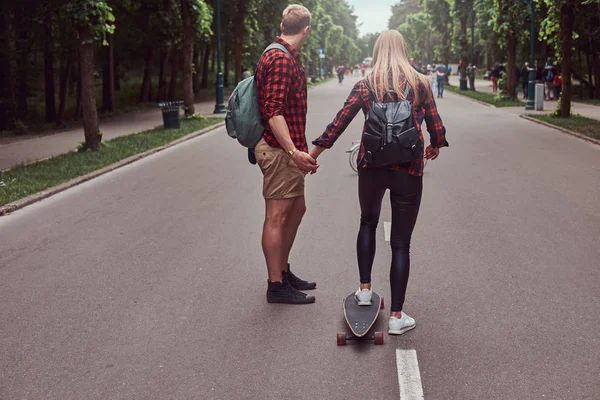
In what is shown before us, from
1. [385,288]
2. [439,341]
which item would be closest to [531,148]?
[385,288]

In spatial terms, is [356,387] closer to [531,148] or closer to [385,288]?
[385,288]

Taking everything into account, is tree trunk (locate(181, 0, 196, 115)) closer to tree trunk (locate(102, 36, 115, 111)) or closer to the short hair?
tree trunk (locate(102, 36, 115, 111))

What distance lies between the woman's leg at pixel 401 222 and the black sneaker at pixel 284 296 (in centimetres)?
86

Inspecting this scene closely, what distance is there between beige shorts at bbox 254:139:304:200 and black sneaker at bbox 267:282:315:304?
0.67 metres

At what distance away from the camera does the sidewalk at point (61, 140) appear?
16812 mm

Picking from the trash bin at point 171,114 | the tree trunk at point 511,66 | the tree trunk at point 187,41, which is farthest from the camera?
the tree trunk at point 511,66

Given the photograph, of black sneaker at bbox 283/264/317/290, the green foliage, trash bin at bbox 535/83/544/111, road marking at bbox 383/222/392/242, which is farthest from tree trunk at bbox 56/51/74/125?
black sneaker at bbox 283/264/317/290

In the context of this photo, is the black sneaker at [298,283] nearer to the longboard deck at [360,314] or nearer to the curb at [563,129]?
the longboard deck at [360,314]

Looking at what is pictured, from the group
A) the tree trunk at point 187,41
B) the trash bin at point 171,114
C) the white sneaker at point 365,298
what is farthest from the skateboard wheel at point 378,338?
the tree trunk at point 187,41

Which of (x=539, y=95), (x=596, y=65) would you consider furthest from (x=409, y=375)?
(x=596, y=65)

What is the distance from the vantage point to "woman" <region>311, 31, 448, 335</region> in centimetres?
473

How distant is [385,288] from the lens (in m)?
5.99

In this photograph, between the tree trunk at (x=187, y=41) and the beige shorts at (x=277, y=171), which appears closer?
the beige shorts at (x=277, y=171)

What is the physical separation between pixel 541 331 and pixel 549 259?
2.08 meters
